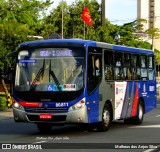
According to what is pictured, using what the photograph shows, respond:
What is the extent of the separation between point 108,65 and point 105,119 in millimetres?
1758

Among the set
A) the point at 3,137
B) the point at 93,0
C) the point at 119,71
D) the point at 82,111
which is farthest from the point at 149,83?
the point at 93,0

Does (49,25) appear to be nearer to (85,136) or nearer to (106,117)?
(106,117)

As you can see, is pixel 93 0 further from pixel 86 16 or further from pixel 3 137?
pixel 3 137

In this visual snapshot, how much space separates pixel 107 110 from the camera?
16.9 m

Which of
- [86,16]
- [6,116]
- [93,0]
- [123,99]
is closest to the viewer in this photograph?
[123,99]

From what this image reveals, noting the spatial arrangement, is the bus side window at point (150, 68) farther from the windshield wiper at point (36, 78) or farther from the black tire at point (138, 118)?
the windshield wiper at point (36, 78)

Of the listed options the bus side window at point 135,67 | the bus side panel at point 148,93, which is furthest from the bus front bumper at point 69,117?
the bus side panel at point 148,93

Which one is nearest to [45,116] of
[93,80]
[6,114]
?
[93,80]

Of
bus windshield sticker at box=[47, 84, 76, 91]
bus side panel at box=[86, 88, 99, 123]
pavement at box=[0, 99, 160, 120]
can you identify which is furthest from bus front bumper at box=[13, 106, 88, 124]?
pavement at box=[0, 99, 160, 120]

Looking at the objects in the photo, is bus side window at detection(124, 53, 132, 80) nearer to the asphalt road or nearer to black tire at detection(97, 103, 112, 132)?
the asphalt road

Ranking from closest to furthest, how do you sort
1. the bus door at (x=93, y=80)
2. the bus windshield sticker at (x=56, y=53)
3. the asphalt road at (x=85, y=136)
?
the asphalt road at (x=85, y=136) → the bus door at (x=93, y=80) → the bus windshield sticker at (x=56, y=53)

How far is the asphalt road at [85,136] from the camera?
1323 cm

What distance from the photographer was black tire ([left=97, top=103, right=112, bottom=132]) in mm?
16531

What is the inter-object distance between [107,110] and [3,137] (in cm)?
363
